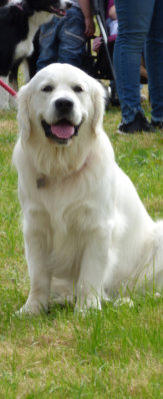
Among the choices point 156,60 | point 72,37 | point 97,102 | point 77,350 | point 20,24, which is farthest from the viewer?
point 20,24

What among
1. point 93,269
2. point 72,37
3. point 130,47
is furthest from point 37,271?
point 72,37

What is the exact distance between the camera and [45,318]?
9.70 ft

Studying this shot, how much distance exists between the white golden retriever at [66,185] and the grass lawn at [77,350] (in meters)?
0.19

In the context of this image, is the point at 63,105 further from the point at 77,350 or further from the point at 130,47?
the point at 130,47

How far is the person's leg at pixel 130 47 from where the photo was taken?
572 cm

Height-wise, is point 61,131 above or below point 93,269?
above

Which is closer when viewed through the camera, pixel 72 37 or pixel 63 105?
pixel 63 105

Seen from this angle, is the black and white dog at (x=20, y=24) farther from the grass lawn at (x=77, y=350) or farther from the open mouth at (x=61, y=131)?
the open mouth at (x=61, y=131)

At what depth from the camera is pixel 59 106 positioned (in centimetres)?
289

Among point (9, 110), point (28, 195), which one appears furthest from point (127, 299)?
point (9, 110)

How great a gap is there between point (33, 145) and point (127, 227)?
0.64 meters

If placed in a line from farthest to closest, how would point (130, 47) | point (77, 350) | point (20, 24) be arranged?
point (20, 24), point (130, 47), point (77, 350)

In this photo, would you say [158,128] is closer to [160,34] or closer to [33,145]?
[160,34]

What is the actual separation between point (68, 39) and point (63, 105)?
6051mm
